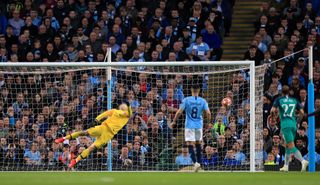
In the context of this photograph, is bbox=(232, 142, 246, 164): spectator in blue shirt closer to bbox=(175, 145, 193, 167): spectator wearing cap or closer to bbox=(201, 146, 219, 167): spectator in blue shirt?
bbox=(201, 146, 219, 167): spectator in blue shirt

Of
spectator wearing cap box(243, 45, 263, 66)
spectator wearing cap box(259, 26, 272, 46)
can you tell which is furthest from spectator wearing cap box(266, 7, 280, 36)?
spectator wearing cap box(243, 45, 263, 66)

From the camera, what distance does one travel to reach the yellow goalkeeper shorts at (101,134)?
70.3ft

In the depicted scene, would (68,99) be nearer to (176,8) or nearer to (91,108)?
(91,108)

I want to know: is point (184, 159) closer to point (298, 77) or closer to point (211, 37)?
point (298, 77)

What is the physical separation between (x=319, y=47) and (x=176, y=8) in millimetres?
3986

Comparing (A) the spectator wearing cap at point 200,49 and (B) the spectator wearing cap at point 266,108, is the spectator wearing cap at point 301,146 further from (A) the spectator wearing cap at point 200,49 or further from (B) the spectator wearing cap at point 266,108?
(A) the spectator wearing cap at point 200,49

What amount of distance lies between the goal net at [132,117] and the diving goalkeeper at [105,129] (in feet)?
2.80

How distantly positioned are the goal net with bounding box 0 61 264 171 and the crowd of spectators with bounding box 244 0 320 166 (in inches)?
22.6

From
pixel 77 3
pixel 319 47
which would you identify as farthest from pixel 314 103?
pixel 77 3

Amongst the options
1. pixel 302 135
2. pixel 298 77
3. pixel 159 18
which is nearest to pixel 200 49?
pixel 159 18

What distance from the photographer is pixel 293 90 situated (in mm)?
23641

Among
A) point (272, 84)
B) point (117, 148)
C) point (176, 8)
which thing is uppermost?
point (176, 8)

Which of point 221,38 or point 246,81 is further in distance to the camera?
point 221,38

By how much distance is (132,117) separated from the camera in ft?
75.9
